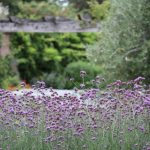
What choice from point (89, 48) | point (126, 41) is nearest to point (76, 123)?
point (126, 41)

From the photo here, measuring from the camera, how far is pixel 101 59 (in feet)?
32.8

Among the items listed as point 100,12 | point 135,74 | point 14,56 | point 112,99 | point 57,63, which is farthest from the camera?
point 57,63

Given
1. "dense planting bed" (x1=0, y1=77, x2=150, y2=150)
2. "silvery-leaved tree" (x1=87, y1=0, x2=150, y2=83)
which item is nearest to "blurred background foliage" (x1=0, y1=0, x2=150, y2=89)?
"silvery-leaved tree" (x1=87, y1=0, x2=150, y2=83)

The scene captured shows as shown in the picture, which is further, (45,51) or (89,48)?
(45,51)

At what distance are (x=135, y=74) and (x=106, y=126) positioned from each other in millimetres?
5143

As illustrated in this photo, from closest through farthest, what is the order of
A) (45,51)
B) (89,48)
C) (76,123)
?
(76,123)
(89,48)
(45,51)

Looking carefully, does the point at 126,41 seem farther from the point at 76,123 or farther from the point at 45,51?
the point at 45,51

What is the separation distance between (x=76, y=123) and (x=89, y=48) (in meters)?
5.66

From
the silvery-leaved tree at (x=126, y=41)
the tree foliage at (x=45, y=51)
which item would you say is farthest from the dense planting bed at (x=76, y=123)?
the tree foliage at (x=45, y=51)

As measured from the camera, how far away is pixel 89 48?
10234mm

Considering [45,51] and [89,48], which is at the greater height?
[89,48]

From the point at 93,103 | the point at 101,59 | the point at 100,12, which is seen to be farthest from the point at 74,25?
the point at 93,103

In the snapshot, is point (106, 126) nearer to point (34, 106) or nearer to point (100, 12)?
point (34, 106)

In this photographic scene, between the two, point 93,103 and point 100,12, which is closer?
point 93,103
